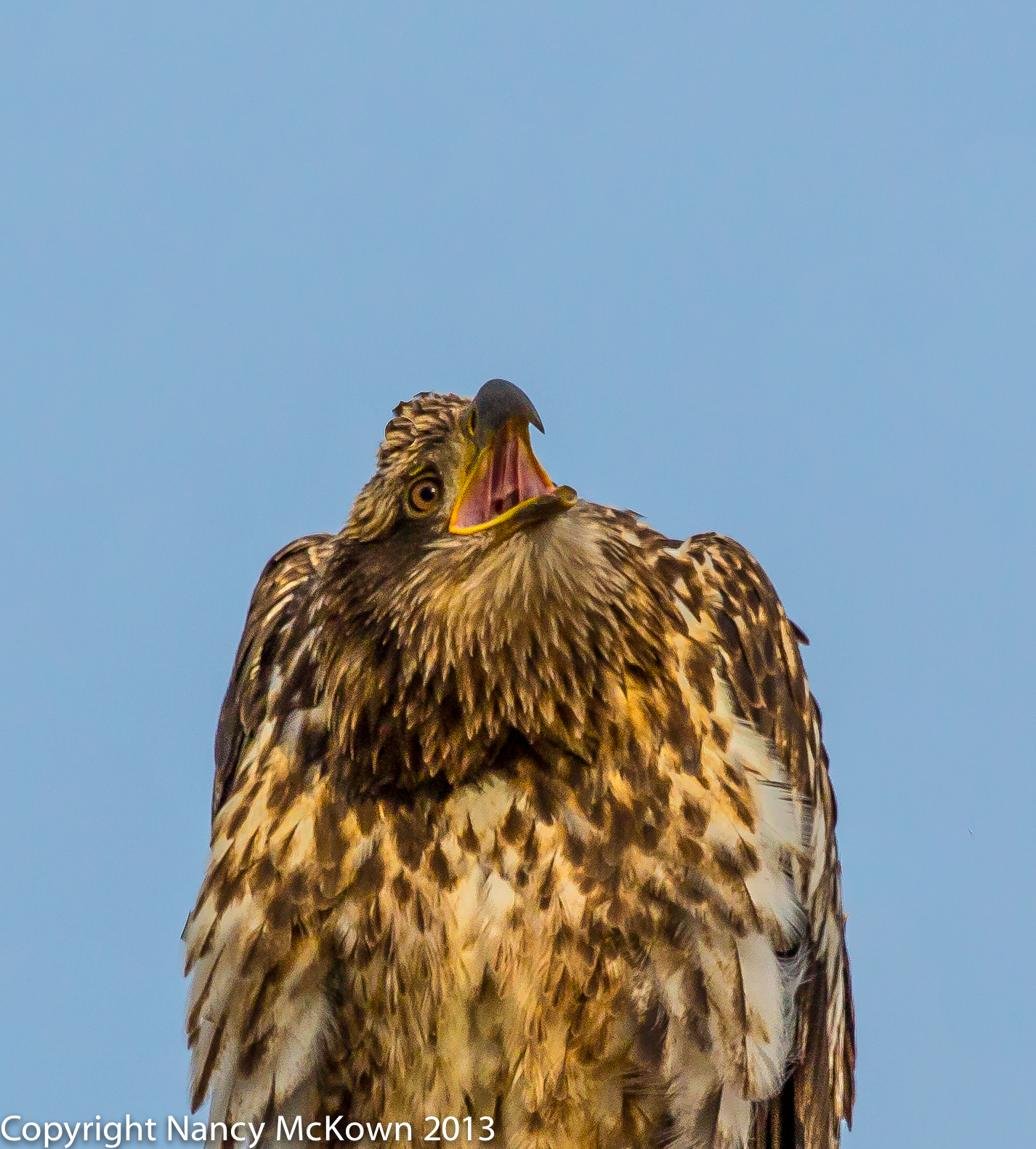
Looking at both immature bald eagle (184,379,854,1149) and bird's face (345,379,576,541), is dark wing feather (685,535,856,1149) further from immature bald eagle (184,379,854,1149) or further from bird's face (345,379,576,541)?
bird's face (345,379,576,541)

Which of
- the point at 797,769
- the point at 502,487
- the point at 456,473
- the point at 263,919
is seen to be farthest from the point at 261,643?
the point at 797,769

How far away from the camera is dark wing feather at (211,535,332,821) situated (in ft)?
19.6

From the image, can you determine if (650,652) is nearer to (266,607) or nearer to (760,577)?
(760,577)

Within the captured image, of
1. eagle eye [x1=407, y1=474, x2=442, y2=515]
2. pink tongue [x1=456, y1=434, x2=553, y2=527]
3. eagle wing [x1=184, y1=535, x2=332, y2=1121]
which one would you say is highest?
eagle eye [x1=407, y1=474, x2=442, y2=515]

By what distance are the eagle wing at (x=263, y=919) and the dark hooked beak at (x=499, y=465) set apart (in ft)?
2.90

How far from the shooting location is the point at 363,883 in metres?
5.21

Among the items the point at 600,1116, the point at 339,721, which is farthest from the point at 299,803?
the point at 600,1116

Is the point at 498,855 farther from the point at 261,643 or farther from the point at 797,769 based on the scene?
the point at 261,643

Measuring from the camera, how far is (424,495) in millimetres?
5250

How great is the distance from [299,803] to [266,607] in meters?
0.99

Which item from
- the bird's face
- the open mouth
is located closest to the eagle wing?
the bird's face

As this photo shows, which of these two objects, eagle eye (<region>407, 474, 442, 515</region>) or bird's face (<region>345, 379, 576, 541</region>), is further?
eagle eye (<region>407, 474, 442, 515</region>)

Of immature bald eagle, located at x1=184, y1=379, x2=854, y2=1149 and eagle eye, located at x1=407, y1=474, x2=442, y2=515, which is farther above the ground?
eagle eye, located at x1=407, y1=474, x2=442, y2=515

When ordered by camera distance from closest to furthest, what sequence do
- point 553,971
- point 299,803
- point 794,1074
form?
point 553,971 → point 299,803 → point 794,1074
